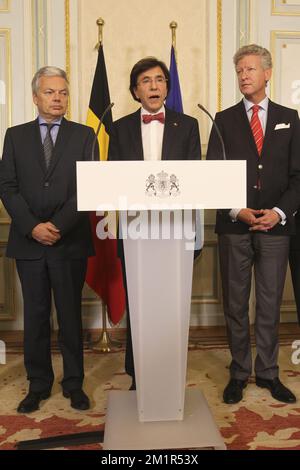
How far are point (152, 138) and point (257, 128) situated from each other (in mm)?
538

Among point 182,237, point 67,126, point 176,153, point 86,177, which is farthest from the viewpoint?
point 67,126

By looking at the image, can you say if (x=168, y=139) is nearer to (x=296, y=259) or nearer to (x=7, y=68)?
(x=296, y=259)

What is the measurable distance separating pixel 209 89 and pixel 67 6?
1186 millimetres

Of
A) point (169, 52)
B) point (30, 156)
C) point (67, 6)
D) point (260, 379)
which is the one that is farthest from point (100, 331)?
point (67, 6)

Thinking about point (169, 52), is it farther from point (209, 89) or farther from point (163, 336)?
point (163, 336)

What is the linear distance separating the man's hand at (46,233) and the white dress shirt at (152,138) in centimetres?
53

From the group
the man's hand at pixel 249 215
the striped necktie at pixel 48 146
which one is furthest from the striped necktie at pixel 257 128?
the striped necktie at pixel 48 146

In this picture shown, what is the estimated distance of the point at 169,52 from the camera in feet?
12.7

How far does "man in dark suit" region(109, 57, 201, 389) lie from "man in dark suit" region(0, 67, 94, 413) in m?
0.22

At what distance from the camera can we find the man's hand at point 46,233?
2383 millimetres

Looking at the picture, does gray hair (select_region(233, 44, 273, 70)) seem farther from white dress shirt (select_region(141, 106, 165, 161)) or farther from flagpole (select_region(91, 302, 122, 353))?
flagpole (select_region(91, 302, 122, 353))

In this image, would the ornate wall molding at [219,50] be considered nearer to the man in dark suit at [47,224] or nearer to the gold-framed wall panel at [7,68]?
the gold-framed wall panel at [7,68]

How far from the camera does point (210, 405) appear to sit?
8.23ft

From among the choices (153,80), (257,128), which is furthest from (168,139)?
(257,128)
